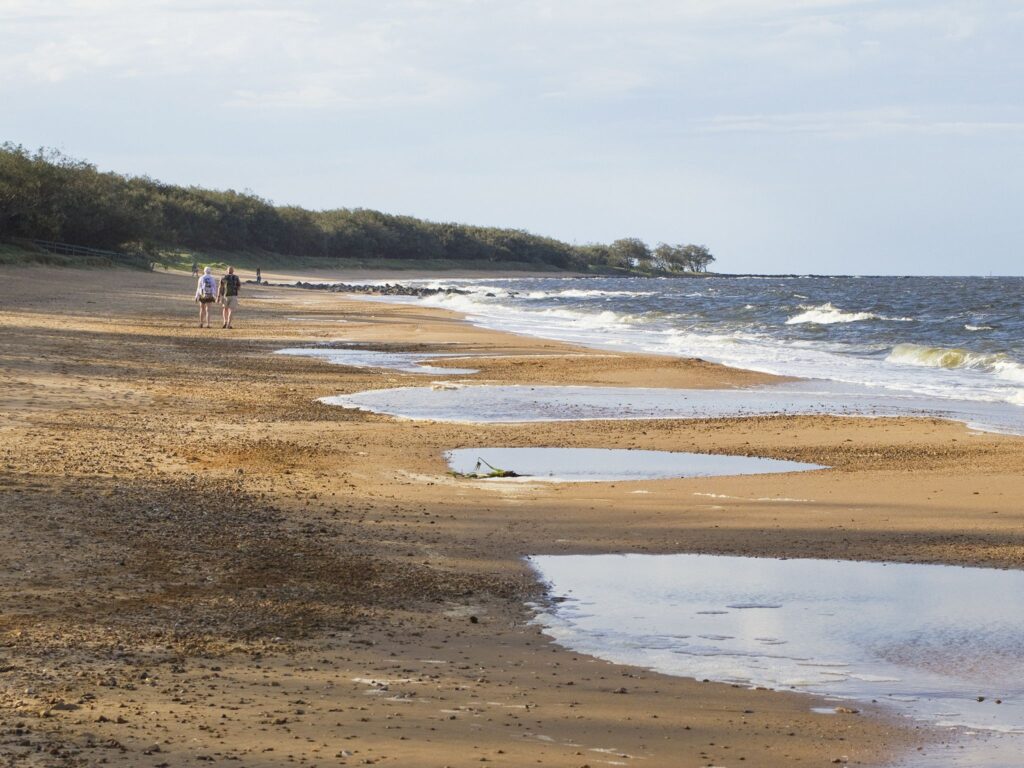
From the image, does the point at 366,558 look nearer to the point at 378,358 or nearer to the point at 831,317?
the point at 378,358

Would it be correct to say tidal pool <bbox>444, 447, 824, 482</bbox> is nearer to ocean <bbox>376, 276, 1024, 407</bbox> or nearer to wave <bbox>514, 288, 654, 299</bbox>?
ocean <bbox>376, 276, 1024, 407</bbox>

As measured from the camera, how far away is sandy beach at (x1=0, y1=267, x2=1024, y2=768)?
16.9ft

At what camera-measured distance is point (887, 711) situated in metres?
5.72

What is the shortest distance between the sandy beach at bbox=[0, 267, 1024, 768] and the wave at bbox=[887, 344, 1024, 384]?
41.4ft

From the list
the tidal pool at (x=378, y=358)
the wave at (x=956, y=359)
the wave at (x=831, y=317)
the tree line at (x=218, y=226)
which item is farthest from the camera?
the tree line at (x=218, y=226)

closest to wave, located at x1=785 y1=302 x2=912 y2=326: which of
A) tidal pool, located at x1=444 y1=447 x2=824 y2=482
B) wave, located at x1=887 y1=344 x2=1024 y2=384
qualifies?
wave, located at x1=887 y1=344 x2=1024 y2=384

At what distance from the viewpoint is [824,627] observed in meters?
7.16

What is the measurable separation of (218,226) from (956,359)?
90352 mm

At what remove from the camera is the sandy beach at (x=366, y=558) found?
16.9ft

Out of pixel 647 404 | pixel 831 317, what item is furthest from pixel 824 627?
pixel 831 317

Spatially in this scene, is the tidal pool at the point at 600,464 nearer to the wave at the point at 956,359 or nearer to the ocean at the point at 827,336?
the ocean at the point at 827,336

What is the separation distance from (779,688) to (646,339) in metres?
31.3

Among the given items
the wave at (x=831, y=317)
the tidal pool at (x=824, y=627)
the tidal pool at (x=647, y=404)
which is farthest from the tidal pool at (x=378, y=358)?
the wave at (x=831, y=317)

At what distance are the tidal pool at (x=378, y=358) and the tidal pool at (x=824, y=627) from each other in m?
14.5
